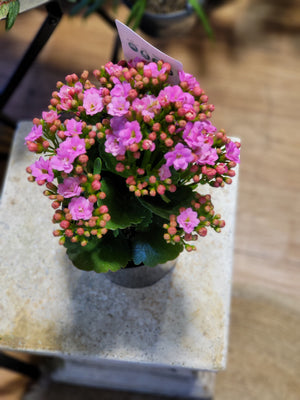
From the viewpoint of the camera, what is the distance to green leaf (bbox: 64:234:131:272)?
67 centimetres

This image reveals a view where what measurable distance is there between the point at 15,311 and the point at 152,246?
374mm

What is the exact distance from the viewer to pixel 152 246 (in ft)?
2.23

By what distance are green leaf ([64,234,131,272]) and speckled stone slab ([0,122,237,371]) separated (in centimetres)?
22

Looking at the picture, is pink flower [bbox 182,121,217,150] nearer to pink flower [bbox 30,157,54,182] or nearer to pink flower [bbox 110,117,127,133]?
pink flower [bbox 110,117,127,133]

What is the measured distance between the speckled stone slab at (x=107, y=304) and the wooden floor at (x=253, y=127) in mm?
671

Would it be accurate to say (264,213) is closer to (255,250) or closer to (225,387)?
(255,250)

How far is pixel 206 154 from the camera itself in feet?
1.88

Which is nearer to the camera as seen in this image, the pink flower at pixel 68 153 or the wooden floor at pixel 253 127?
the pink flower at pixel 68 153

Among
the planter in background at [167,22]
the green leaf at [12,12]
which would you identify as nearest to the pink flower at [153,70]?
the green leaf at [12,12]

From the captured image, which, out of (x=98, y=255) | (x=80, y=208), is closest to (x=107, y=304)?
(x=98, y=255)

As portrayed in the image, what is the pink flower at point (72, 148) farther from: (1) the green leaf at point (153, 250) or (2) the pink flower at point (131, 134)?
(1) the green leaf at point (153, 250)

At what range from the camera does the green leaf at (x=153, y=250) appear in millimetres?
675

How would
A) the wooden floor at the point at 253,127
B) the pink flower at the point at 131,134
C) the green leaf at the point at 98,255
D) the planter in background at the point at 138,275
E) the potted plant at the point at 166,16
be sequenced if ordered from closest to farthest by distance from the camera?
the pink flower at the point at 131,134
the green leaf at the point at 98,255
the planter in background at the point at 138,275
the wooden floor at the point at 253,127
the potted plant at the point at 166,16

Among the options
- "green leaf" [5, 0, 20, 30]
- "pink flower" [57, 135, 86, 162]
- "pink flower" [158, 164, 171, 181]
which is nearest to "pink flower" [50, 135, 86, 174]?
"pink flower" [57, 135, 86, 162]
